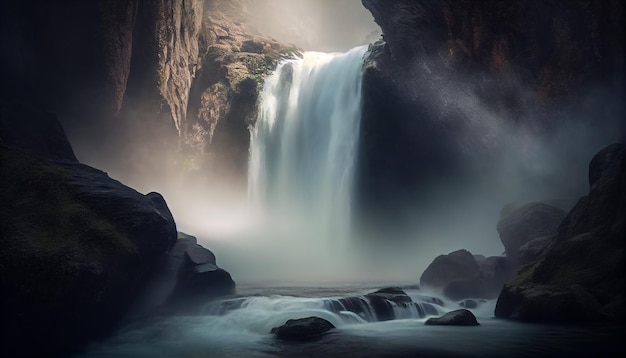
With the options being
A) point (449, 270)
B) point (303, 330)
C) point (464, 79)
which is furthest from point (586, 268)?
point (464, 79)

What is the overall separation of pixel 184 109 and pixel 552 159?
29144mm

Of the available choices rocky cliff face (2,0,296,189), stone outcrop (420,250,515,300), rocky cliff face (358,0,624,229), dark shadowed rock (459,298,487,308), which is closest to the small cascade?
dark shadowed rock (459,298,487,308)

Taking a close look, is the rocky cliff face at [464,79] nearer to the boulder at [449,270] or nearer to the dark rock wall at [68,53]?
the boulder at [449,270]

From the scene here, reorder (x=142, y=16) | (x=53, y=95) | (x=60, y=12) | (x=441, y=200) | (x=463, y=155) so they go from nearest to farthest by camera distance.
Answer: (x=60, y=12), (x=53, y=95), (x=142, y=16), (x=463, y=155), (x=441, y=200)

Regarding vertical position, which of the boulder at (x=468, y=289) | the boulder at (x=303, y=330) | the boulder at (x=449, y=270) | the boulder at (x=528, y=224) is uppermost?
the boulder at (x=528, y=224)

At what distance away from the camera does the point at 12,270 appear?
1067cm

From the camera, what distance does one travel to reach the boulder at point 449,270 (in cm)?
2277

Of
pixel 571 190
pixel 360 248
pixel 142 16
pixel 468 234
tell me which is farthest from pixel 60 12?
pixel 468 234

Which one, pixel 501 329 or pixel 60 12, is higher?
pixel 60 12

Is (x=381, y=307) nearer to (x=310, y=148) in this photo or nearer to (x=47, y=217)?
(x=47, y=217)

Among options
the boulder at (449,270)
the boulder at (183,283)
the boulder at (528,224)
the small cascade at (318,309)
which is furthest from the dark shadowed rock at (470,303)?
the boulder at (183,283)

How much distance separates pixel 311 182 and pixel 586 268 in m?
25.8

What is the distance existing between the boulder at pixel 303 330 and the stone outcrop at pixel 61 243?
5884mm

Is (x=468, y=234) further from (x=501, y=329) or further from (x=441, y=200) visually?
(x=501, y=329)
